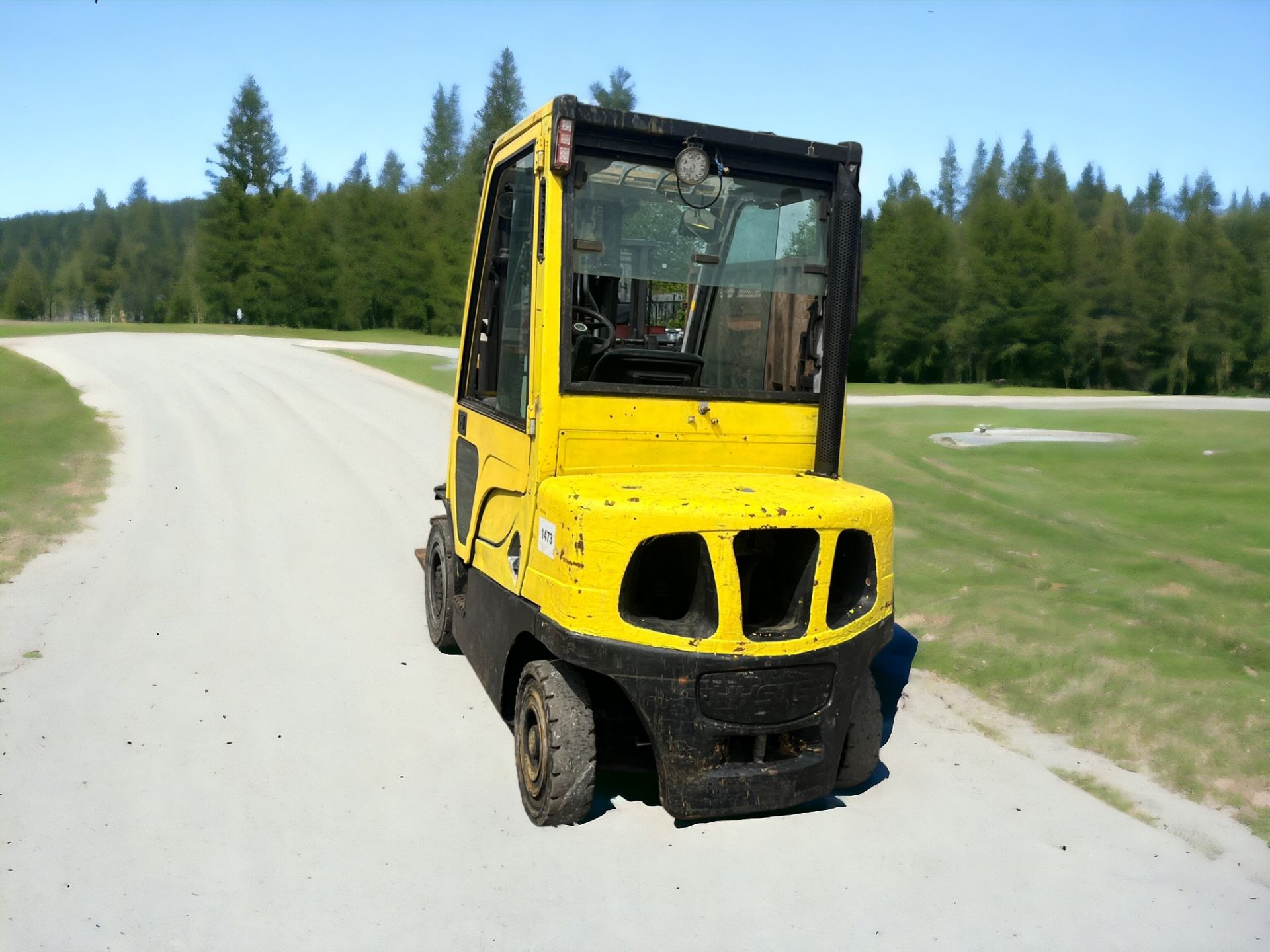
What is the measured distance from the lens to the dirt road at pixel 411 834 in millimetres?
3881

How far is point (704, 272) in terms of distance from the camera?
5199 mm

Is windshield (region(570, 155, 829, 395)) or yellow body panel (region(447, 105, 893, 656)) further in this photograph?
windshield (region(570, 155, 829, 395))

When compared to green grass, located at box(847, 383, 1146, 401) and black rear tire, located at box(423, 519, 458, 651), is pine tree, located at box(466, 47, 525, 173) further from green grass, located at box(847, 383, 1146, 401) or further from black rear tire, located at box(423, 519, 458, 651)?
black rear tire, located at box(423, 519, 458, 651)

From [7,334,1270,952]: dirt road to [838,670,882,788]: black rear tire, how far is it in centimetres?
13

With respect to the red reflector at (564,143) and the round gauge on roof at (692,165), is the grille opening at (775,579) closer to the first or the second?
the round gauge on roof at (692,165)

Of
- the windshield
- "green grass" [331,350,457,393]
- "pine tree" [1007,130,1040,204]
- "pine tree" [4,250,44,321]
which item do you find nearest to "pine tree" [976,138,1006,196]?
"pine tree" [1007,130,1040,204]

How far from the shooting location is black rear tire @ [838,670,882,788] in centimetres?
501

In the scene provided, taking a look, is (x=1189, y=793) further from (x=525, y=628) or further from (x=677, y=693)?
(x=525, y=628)

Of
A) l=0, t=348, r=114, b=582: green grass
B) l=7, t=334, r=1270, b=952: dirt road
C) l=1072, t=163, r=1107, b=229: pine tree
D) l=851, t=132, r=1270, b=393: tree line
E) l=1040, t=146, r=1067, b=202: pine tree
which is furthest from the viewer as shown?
l=1072, t=163, r=1107, b=229: pine tree

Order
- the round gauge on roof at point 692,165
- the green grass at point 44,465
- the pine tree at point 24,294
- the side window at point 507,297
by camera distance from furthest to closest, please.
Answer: the pine tree at point 24,294
the green grass at point 44,465
the side window at point 507,297
the round gauge on roof at point 692,165

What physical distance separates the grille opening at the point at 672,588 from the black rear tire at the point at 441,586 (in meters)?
2.21

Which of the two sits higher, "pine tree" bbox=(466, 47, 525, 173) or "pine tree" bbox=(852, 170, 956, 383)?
"pine tree" bbox=(466, 47, 525, 173)

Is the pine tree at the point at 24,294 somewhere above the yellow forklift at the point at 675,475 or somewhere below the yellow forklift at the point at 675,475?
above

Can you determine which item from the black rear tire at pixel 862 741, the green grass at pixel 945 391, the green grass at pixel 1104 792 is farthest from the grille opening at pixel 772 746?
the green grass at pixel 945 391
